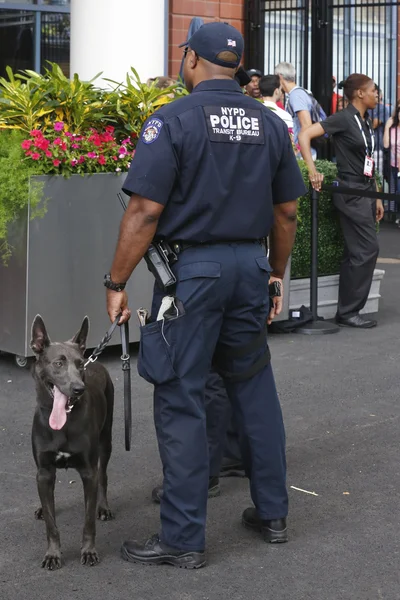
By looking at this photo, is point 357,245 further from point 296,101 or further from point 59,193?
point 59,193

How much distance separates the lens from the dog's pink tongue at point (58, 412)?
13.9 ft

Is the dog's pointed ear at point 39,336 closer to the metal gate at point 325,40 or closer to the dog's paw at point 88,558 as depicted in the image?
the dog's paw at point 88,558

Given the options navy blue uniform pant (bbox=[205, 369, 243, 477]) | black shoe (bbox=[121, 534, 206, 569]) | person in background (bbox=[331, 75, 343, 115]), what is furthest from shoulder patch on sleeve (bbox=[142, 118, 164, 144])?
person in background (bbox=[331, 75, 343, 115])

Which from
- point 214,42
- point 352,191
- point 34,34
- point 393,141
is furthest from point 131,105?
point 393,141

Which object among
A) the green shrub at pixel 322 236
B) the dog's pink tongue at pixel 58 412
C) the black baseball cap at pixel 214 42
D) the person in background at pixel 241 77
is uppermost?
the black baseball cap at pixel 214 42

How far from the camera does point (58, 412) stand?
4.24 m

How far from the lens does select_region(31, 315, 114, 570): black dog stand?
4.26 m

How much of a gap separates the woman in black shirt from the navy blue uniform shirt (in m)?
4.61

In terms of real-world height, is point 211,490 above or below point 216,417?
below

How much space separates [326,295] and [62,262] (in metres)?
2.93

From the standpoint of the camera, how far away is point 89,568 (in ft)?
14.4

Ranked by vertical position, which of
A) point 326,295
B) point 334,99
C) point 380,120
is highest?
point 334,99

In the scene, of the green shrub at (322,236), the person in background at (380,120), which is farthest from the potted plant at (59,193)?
the person in background at (380,120)

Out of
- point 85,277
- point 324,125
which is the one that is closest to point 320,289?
point 324,125
